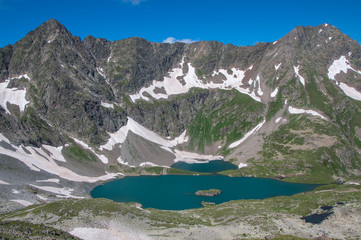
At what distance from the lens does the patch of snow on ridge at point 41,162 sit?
141m

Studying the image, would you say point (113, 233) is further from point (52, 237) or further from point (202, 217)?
point (202, 217)

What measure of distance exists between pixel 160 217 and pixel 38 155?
102291mm

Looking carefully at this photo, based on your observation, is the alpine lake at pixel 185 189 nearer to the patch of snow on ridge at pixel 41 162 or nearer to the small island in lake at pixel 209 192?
the small island in lake at pixel 209 192

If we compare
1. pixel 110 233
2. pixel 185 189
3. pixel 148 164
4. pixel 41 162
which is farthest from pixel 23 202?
pixel 148 164

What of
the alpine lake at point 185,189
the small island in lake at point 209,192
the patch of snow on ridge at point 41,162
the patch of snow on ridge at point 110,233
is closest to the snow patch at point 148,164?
the alpine lake at point 185,189

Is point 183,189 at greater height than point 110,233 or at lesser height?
lesser

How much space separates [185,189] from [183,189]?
935 mm

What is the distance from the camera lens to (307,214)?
8144 cm

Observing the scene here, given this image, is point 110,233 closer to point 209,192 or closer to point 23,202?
point 23,202

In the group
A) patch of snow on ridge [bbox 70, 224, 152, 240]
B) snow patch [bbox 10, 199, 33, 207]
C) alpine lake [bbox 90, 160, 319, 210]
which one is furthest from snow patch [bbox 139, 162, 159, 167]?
patch of snow on ridge [bbox 70, 224, 152, 240]

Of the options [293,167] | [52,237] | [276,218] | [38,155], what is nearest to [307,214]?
[276,218]

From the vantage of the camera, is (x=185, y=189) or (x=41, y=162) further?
(x=41, y=162)

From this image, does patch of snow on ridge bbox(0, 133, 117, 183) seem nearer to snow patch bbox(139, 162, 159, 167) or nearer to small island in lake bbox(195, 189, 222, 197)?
snow patch bbox(139, 162, 159, 167)

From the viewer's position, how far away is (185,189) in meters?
142
